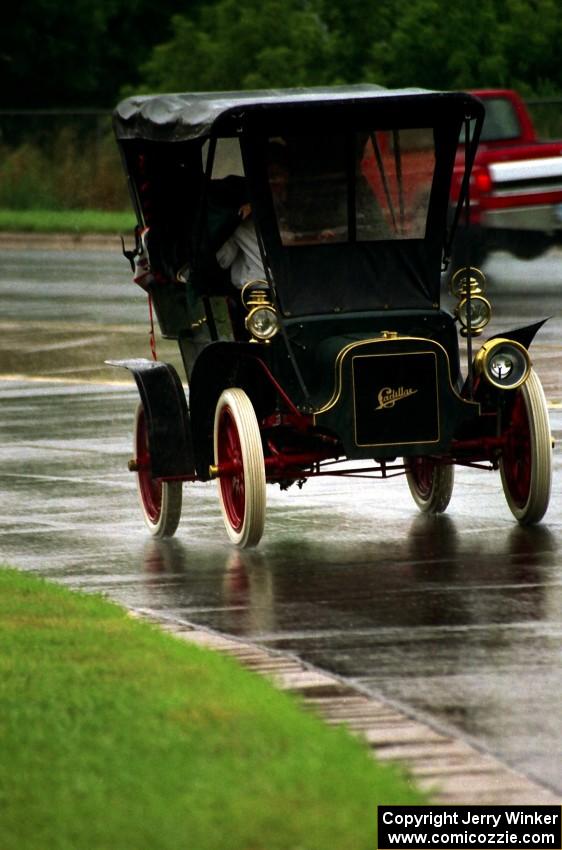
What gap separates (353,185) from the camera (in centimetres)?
1080

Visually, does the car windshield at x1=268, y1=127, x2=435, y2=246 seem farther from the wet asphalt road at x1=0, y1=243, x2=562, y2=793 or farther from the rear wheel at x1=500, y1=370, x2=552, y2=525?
the wet asphalt road at x1=0, y1=243, x2=562, y2=793

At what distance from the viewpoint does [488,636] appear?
8172 millimetres

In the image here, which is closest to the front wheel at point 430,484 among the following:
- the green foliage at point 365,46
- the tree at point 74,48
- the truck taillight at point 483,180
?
the truck taillight at point 483,180

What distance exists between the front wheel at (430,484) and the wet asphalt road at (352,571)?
0.08 m

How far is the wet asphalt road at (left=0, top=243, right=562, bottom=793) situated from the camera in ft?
24.1

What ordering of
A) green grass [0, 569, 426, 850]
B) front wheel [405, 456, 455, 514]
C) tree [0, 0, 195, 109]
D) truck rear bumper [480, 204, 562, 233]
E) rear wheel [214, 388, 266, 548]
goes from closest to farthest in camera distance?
green grass [0, 569, 426, 850]
rear wheel [214, 388, 266, 548]
front wheel [405, 456, 455, 514]
truck rear bumper [480, 204, 562, 233]
tree [0, 0, 195, 109]

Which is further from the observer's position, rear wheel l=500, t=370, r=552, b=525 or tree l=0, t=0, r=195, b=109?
tree l=0, t=0, r=195, b=109

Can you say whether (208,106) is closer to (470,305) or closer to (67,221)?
(470,305)

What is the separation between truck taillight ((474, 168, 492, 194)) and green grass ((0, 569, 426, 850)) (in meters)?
18.7

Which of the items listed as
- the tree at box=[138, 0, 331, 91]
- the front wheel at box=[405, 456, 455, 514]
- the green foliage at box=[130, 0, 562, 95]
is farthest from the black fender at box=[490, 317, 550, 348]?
the tree at box=[138, 0, 331, 91]

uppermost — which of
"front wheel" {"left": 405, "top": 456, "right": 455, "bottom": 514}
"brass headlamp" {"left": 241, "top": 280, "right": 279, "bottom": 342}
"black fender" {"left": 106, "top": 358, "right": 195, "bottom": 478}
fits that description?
"brass headlamp" {"left": 241, "top": 280, "right": 279, "bottom": 342}

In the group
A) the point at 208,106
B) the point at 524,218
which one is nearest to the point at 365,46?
the point at 524,218

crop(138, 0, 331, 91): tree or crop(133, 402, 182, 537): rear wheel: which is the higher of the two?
crop(138, 0, 331, 91): tree

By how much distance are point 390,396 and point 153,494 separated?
170 centimetres
